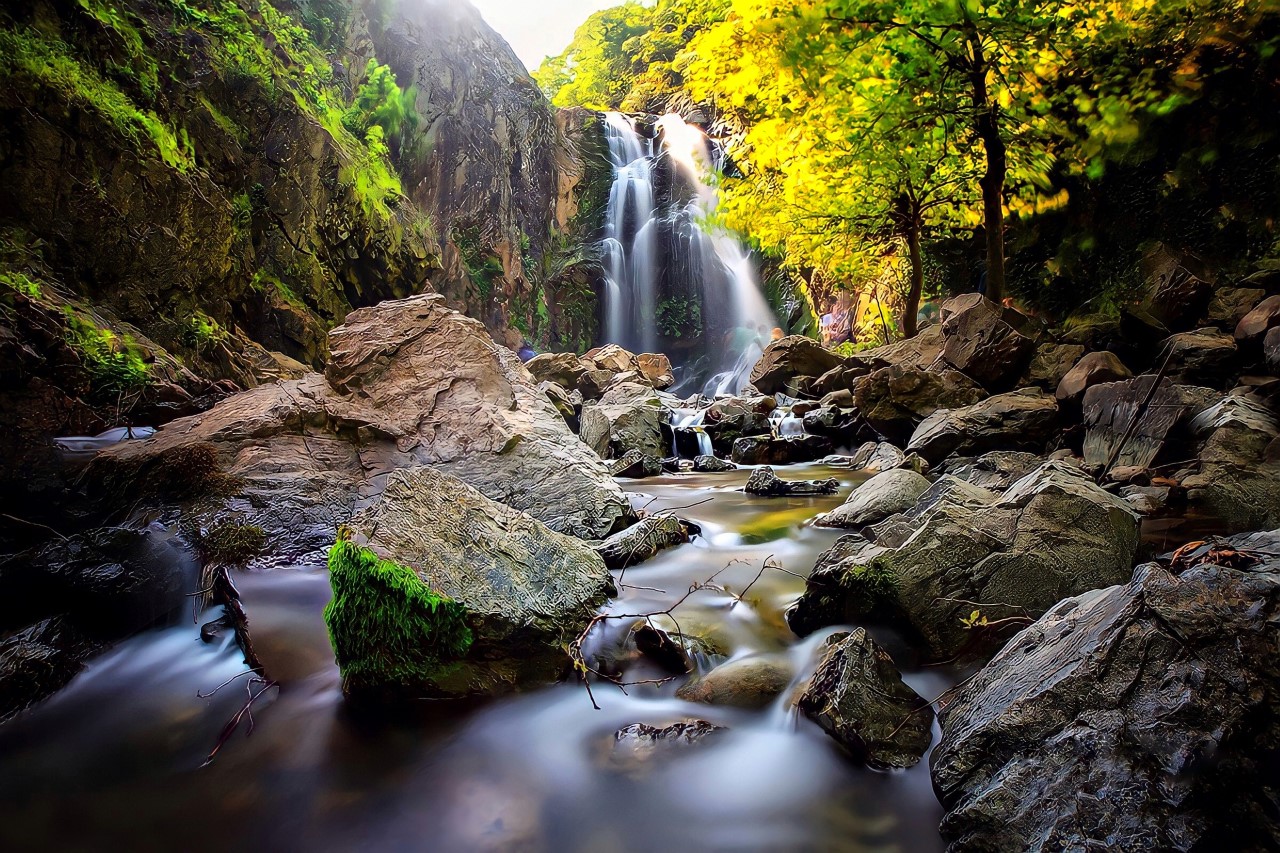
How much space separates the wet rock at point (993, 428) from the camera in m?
6.23

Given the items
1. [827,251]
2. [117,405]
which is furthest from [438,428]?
[827,251]

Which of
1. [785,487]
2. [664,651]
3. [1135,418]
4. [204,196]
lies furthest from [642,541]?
[204,196]

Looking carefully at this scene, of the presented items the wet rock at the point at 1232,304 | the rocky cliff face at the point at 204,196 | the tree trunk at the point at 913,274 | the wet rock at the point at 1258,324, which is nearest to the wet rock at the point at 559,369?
the rocky cliff face at the point at 204,196

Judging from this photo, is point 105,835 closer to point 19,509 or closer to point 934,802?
point 934,802

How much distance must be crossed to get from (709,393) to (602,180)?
43.0 feet

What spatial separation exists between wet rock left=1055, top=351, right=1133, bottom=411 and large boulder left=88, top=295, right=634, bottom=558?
4902mm

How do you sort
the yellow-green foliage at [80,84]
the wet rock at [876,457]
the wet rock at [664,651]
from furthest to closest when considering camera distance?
the wet rock at [876,457]
the yellow-green foliage at [80,84]
the wet rock at [664,651]

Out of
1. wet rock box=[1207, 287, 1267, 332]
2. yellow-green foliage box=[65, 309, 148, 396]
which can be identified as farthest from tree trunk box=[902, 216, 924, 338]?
yellow-green foliage box=[65, 309, 148, 396]

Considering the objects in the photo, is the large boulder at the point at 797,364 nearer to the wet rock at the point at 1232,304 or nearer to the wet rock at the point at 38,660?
the wet rock at the point at 1232,304

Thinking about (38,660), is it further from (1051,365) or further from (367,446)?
(1051,365)

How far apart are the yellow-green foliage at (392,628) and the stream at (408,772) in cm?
17

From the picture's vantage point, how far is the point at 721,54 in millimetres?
8117

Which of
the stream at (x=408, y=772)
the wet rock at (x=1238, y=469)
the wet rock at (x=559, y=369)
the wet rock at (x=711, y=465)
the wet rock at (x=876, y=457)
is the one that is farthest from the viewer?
the wet rock at (x=559, y=369)

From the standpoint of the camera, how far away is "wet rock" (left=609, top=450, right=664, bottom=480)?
28.0 ft
